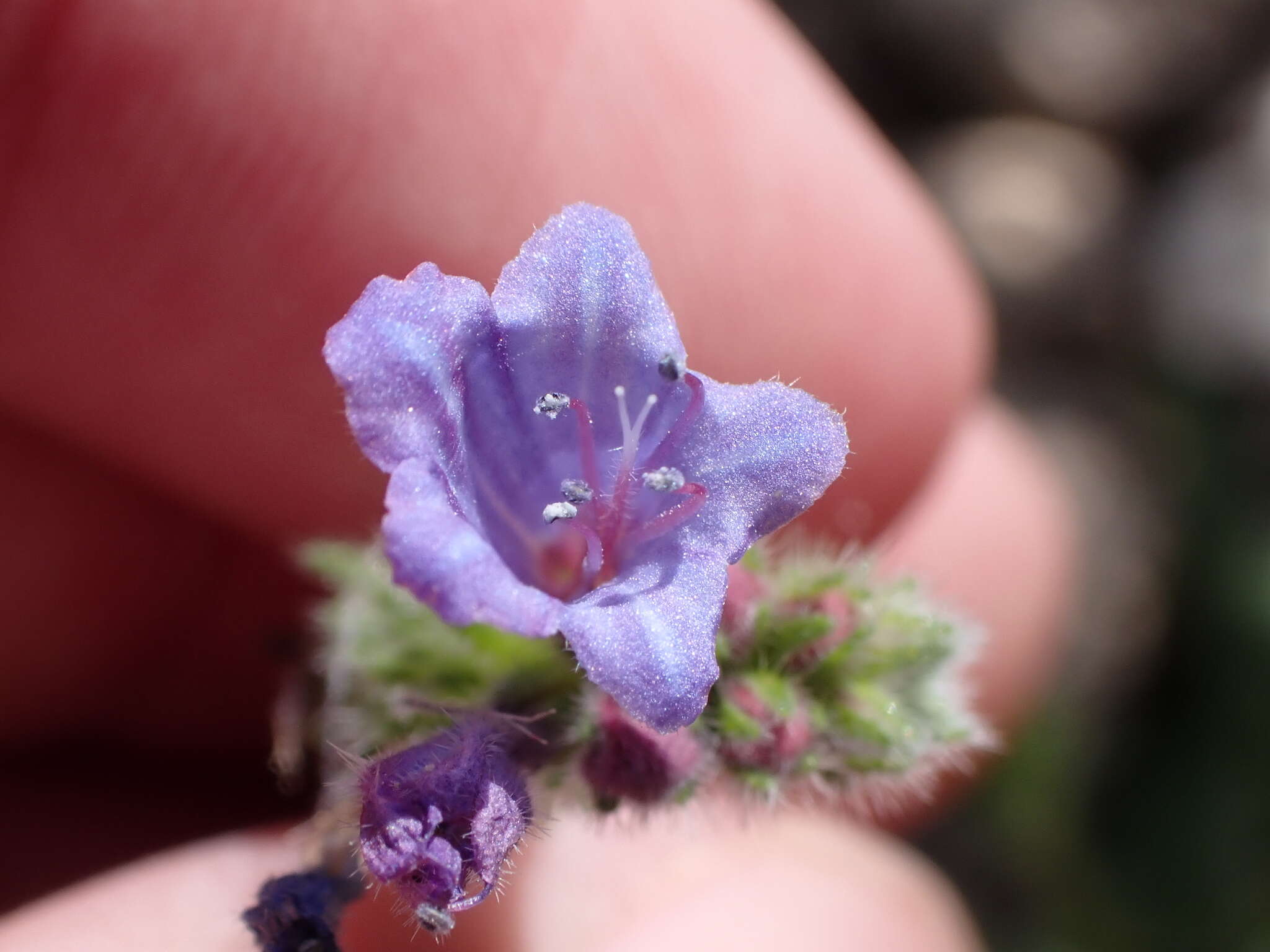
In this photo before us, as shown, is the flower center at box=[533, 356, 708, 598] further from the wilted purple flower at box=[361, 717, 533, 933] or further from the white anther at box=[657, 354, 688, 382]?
the wilted purple flower at box=[361, 717, 533, 933]

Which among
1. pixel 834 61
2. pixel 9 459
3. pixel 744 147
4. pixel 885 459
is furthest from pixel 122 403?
pixel 834 61

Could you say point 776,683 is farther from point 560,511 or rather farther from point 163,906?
point 163,906

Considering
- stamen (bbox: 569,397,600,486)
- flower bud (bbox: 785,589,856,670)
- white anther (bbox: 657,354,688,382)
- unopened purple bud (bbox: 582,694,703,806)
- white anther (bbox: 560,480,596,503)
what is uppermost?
white anther (bbox: 657,354,688,382)

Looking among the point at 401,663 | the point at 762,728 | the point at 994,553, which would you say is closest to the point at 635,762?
the point at 762,728

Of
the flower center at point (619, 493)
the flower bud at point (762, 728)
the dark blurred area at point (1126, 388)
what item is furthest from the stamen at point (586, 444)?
the dark blurred area at point (1126, 388)

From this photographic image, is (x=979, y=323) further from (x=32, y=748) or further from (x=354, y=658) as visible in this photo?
(x=32, y=748)

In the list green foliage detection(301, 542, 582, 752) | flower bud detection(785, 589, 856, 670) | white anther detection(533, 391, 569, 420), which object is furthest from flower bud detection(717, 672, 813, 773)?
white anther detection(533, 391, 569, 420)
